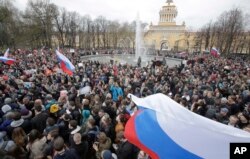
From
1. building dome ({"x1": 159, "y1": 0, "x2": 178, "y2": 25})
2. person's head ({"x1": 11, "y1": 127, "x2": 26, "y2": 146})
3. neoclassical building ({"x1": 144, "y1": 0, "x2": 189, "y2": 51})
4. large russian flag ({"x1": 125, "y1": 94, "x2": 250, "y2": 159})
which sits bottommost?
person's head ({"x1": 11, "y1": 127, "x2": 26, "y2": 146})

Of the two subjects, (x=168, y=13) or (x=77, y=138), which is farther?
(x=168, y=13)

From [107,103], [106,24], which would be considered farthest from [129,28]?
[107,103]

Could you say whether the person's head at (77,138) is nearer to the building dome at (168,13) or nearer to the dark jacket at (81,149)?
the dark jacket at (81,149)

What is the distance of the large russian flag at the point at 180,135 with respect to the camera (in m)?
3.45

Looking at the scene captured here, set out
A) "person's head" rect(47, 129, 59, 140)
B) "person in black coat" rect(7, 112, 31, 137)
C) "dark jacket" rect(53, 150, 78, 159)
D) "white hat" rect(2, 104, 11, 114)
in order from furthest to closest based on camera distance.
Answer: "white hat" rect(2, 104, 11, 114) → "person in black coat" rect(7, 112, 31, 137) → "person's head" rect(47, 129, 59, 140) → "dark jacket" rect(53, 150, 78, 159)

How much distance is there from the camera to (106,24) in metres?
75.3

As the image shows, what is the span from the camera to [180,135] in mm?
3631

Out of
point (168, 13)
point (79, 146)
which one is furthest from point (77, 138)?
point (168, 13)

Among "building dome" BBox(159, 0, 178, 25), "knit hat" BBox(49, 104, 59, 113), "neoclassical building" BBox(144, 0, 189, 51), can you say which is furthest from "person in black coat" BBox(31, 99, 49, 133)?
"building dome" BBox(159, 0, 178, 25)

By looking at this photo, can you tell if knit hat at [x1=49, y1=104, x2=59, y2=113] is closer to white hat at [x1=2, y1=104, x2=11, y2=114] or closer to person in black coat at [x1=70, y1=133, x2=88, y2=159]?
white hat at [x1=2, y1=104, x2=11, y2=114]

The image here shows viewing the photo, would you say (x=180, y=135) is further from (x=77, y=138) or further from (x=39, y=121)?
(x=39, y=121)

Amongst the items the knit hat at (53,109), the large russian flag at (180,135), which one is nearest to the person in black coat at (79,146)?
the large russian flag at (180,135)

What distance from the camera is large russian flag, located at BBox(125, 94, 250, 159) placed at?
136 inches

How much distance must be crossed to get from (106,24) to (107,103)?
70.3 m
